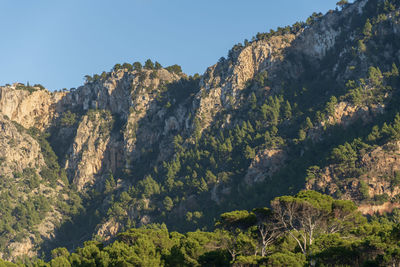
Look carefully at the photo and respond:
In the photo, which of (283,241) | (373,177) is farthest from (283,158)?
(283,241)

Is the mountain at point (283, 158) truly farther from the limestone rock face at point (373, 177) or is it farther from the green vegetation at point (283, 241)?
the green vegetation at point (283, 241)

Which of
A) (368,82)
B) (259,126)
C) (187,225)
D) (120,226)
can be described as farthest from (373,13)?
(120,226)

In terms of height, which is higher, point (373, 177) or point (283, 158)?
point (283, 158)

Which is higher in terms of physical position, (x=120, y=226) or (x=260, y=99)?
(x=260, y=99)

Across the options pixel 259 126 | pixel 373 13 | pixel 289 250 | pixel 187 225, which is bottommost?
pixel 289 250

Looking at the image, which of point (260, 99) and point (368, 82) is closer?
point (368, 82)

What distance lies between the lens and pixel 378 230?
7031 centimetres

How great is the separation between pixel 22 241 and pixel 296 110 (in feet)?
320

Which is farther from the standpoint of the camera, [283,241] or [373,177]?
[373,177]

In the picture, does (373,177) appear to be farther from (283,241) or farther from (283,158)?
(283,241)

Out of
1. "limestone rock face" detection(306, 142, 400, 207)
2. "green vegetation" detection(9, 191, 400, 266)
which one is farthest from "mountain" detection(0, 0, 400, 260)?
"green vegetation" detection(9, 191, 400, 266)

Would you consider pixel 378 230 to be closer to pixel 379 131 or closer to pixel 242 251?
pixel 242 251

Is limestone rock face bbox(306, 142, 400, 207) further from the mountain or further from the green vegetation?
the green vegetation

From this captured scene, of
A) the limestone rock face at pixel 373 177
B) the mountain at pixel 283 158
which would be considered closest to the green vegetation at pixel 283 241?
the mountain at pixel 283 158
